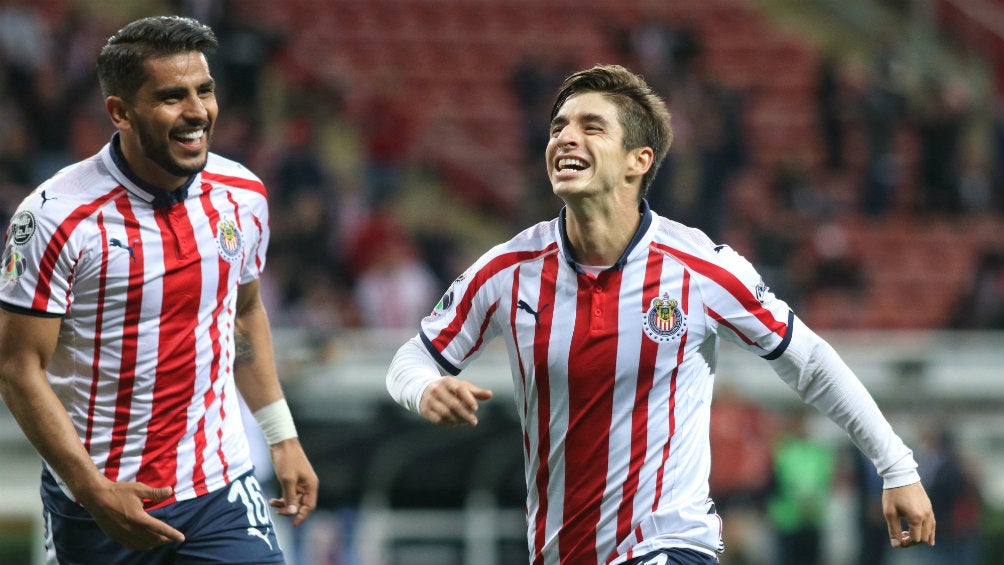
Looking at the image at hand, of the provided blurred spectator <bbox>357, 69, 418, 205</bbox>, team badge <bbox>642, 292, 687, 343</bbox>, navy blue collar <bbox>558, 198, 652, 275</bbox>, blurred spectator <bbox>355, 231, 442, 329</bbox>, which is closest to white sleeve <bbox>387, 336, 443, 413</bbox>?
navy blue collar <bbox>558, 198, 652, 275</bbox>

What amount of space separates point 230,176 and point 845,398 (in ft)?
6.26

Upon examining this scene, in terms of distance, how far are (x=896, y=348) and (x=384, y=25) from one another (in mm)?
7201

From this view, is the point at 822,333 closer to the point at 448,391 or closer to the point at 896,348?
the point at 896,348

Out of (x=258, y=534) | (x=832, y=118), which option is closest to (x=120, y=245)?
(x=258, y=534)

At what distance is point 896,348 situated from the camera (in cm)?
1128

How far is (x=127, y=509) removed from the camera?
12.4 ft

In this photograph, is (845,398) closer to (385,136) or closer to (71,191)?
(71,191)

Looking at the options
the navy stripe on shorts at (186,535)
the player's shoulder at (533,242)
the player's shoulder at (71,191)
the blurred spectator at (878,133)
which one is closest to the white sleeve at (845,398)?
the player's shoulder at (533,242)

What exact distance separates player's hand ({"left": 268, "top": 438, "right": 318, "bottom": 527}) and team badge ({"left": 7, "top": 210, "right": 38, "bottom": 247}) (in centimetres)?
105

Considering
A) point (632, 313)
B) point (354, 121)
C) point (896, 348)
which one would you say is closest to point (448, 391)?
point (632, 313)

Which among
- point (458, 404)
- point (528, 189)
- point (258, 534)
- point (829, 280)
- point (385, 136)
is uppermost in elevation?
point (385, 136)

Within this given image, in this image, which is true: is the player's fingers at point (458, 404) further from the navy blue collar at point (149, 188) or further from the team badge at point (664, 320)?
the navy blue collar at point (149, 188)

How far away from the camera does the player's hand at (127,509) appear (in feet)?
12.4

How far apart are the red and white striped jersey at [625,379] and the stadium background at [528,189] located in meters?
5.80
